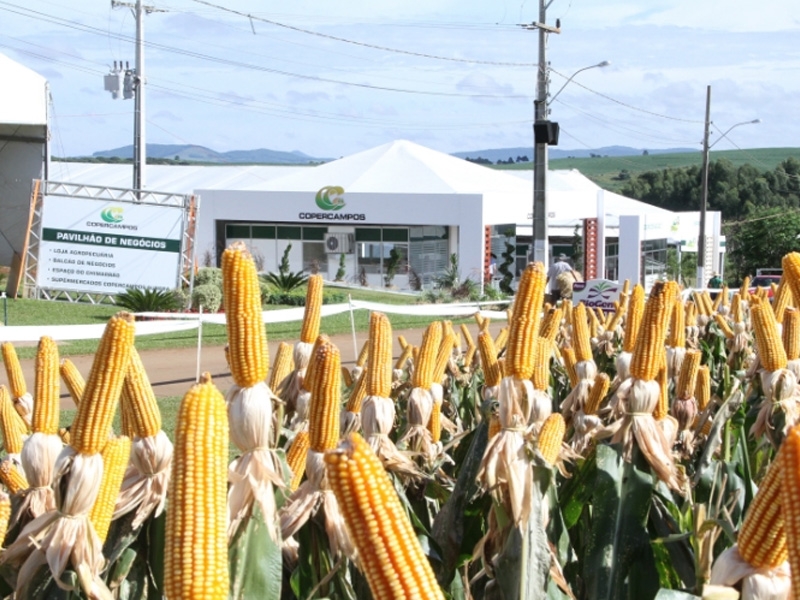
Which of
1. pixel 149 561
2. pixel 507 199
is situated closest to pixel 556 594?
pixel 149 561

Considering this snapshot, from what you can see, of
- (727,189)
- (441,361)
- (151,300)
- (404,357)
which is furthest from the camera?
(727,189)

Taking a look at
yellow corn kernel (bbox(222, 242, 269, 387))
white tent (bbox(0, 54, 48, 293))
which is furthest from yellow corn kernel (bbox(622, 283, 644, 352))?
white tent (bbox(0, 54, 48, 293))

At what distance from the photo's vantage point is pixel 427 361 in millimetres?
4277

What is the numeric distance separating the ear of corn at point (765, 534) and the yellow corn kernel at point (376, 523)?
2.70 ft

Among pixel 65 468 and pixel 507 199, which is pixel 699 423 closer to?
pixel 65 468

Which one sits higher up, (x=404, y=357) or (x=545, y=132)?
(x=545, y=132)

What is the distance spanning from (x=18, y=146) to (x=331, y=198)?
1351 cm

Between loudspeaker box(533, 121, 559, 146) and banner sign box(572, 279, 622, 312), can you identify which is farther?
loudspeaker box(533, 121, 559, 146)

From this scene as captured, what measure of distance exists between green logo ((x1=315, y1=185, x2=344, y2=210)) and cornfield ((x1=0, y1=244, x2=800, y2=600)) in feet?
127

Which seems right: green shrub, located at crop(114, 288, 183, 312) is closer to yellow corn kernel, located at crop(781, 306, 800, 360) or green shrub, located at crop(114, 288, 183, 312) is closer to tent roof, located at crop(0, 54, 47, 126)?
tent roof, located at crop(0, 54, 47, 126)

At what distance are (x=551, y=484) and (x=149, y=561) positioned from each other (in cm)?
118

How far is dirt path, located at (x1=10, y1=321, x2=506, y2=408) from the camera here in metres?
14.1

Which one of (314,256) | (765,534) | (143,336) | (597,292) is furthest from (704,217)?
(765,534)

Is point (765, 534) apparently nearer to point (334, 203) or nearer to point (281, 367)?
point (281, 367)
